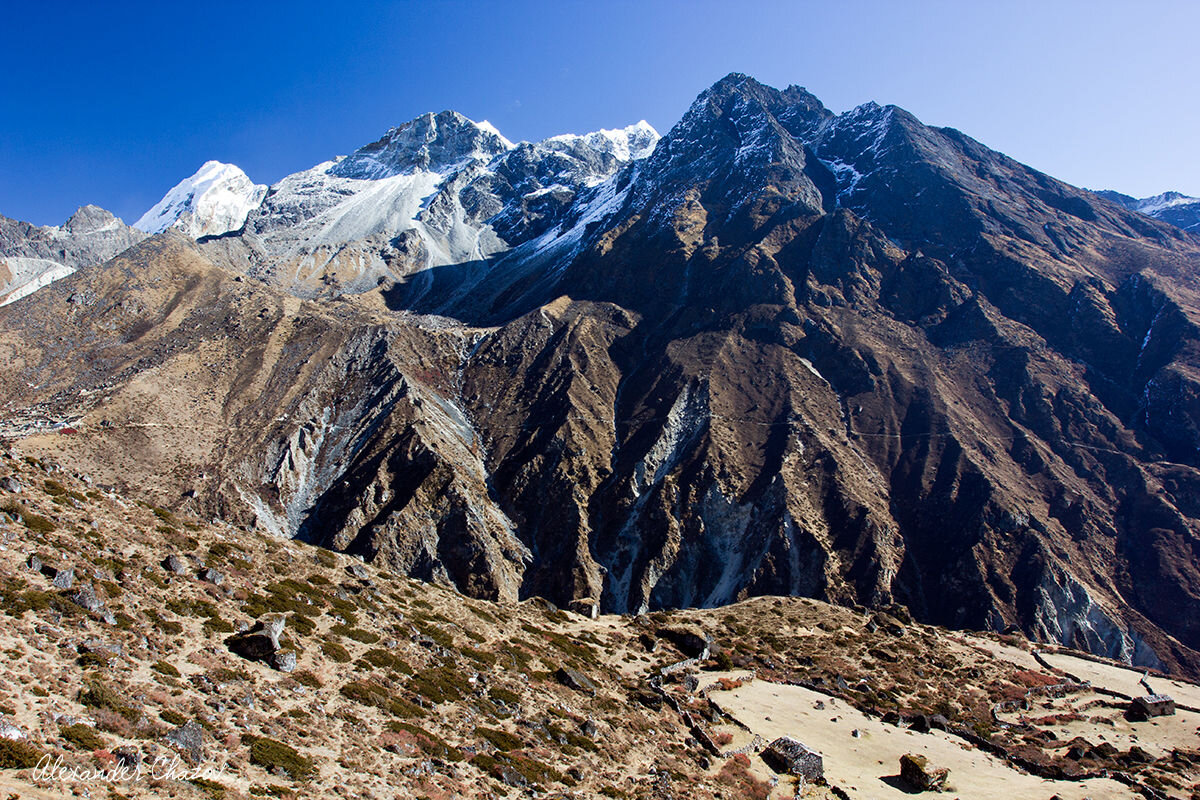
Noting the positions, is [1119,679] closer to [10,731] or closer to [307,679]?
[307,679]

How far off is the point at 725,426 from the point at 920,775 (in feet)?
337

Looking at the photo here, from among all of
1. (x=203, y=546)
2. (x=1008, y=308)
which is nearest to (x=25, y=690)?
(x=203, y=546)

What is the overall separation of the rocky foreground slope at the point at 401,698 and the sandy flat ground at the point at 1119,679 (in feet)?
4.63

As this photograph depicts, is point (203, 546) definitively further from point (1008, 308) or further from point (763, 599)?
point (1008, 308)

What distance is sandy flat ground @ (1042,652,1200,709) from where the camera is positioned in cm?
5612

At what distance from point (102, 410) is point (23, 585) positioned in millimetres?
112598

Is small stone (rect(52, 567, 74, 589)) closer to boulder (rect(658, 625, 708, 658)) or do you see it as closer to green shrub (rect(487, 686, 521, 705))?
green shrub (rect(487, 686, 521, 705))

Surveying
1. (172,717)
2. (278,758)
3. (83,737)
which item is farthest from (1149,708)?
(83,737)

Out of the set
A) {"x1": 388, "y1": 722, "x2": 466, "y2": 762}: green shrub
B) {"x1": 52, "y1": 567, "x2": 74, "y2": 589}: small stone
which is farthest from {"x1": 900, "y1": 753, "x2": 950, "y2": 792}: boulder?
{"x1": 52, "y1": 567, "x2": 74, "y2": 589}: small stone

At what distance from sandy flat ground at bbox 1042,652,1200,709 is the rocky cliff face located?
112 feet

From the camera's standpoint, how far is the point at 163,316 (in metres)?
147

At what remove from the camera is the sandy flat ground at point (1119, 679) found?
56.1m

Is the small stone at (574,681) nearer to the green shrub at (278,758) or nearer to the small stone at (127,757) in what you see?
the green shrub at (278,758)

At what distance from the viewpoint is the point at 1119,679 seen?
60.2 meters
